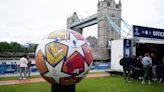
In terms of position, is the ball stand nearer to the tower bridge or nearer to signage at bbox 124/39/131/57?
signage at bbox 124/39/131/57

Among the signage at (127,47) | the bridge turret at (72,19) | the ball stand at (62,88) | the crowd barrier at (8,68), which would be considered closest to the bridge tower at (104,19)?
the bridge turret at (72,19)

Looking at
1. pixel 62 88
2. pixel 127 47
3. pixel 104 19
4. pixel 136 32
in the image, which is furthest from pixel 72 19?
pixel 62 88

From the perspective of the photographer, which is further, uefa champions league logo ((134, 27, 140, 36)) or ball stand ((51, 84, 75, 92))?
uefa champions league logo ((134, 27, 140, 36))

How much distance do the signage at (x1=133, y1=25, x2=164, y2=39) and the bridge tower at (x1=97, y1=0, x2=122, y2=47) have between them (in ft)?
232

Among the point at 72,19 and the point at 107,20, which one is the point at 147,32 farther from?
the point at 72,19

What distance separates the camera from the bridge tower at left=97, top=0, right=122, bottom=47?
3575 inches

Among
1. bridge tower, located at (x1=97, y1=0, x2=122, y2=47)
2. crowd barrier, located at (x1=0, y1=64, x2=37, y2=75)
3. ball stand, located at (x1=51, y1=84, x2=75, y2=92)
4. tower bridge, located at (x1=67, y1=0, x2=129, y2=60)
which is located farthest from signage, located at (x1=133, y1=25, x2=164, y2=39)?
bridge tower, located at (x1=97, y1=0, x2=122, y2=47)

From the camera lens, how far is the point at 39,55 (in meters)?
5.95

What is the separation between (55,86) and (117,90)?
4.69 metres

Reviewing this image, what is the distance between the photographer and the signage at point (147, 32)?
1660 cm

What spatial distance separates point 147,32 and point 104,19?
7309cm

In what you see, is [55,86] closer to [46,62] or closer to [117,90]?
[46,62]

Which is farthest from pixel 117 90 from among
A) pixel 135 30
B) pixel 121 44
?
pixel 135 30

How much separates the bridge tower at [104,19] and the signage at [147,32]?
70814 millimetres
